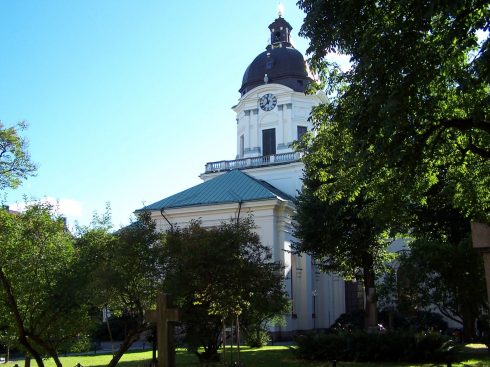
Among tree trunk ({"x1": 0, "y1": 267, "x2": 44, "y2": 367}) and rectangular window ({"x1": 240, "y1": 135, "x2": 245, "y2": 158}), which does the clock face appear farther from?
tree trunk ({"x1": 0, "y1": 267, "x2": 44, "y2": 367})

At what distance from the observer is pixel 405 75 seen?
10086 mm

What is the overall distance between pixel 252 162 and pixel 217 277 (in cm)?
3168

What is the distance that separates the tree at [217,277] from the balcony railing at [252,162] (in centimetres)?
2798

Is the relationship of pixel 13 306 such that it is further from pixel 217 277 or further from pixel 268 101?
pixel 268 101

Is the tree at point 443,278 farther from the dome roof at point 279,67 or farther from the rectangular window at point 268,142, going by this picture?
the dome roof at point 279,67

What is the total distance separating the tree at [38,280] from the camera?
15383 millimetres

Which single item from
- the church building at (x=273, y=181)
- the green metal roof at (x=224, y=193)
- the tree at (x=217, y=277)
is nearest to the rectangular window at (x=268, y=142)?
the church building at (x=273, y=181)

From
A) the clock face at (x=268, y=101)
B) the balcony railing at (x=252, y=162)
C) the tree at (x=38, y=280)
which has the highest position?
the clock face at (x=268, y=101)

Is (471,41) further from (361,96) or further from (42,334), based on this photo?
(42,334)

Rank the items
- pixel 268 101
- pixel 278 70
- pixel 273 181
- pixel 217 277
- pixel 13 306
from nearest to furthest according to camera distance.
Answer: pixel 13 306 < pixel 217 277 < pixel 273 181 < pixel 268 101 < pixel 278 70

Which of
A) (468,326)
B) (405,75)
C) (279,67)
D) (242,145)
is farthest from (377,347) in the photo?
(279,67)

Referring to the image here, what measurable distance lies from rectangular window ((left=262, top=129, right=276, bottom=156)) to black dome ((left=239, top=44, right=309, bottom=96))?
14.7ft

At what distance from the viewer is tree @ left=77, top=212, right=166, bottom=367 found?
49.6 ft

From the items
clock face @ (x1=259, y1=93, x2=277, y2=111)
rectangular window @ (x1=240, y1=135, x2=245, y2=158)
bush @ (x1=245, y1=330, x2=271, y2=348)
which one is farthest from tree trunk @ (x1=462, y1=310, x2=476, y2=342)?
rectangular window @ (x1=240, y1=135, x2=245, y2=158)
